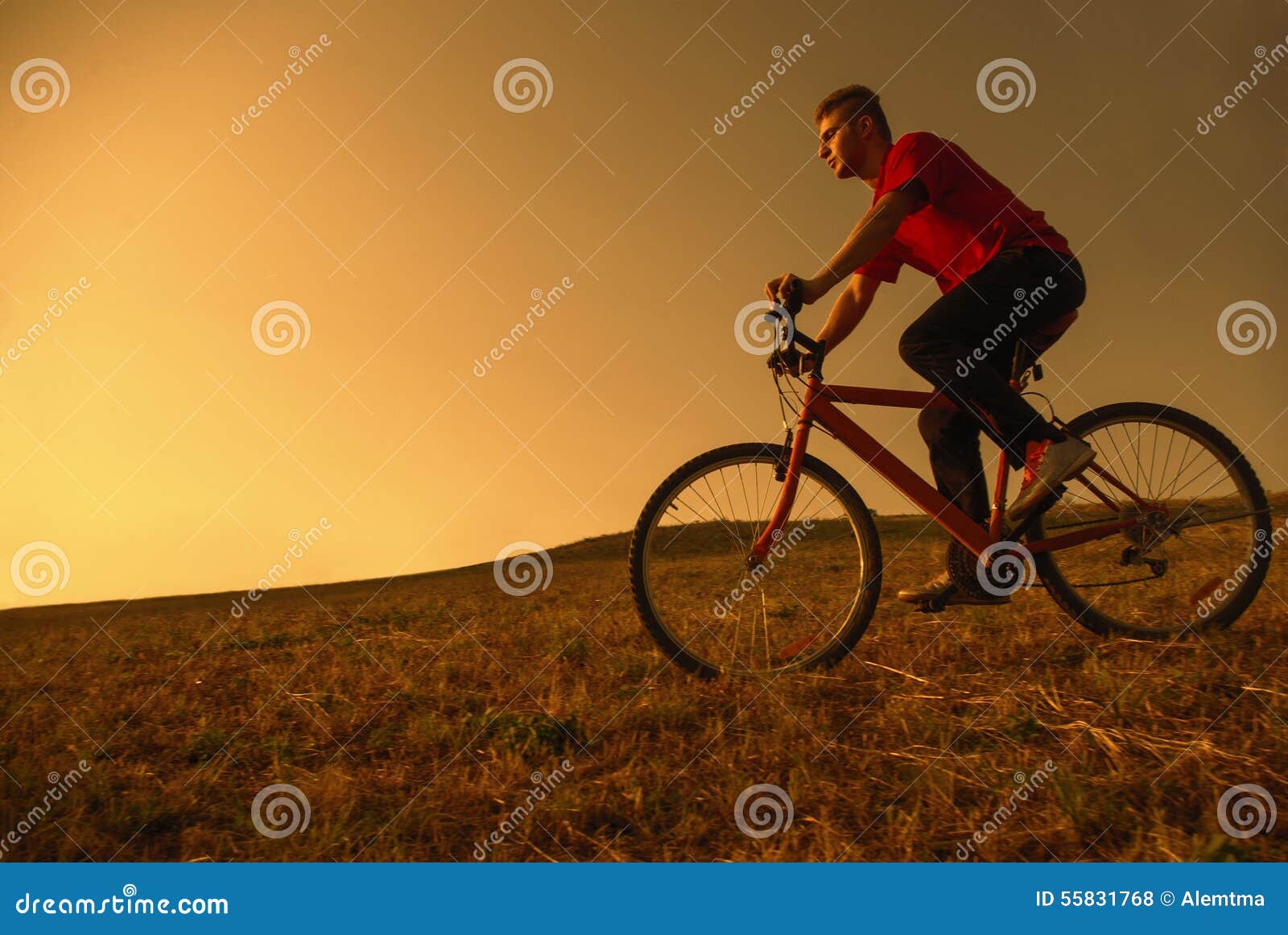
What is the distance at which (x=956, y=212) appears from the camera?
4363 mm

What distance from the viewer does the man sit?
422 centimetres

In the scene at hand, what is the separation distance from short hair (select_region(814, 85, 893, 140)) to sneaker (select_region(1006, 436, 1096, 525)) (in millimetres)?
1851

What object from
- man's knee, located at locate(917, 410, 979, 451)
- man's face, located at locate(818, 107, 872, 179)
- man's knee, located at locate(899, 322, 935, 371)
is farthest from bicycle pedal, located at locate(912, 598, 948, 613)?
man's face, located at locate(818, 107, 872, 179)

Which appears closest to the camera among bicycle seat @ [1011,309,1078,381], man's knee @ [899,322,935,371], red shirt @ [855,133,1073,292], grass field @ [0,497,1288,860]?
grass field @ [0,497,1288,860]

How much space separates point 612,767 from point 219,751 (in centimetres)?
185

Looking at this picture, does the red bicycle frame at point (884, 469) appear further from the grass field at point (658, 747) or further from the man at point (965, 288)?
the grass field at point (658, 747)

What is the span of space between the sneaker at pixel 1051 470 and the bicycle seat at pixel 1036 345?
389 mm

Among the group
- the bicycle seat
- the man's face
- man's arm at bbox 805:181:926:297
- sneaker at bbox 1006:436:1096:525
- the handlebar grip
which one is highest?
the man's face

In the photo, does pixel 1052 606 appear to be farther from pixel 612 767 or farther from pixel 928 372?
pixel 612 767

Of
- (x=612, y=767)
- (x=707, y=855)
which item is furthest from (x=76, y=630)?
(x=707, y=855)

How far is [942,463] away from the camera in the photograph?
4.55 metres

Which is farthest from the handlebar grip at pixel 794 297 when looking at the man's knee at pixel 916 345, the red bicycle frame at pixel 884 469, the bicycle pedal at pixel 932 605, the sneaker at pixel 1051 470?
the bicycle pedal at pixel 932 605

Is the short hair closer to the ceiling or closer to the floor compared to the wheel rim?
closer to the ceiling

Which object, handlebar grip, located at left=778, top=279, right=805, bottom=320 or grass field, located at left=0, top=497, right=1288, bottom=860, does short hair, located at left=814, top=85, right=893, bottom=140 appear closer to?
handlebar grip, located at left=778, top=279, right=805, bottom=320
